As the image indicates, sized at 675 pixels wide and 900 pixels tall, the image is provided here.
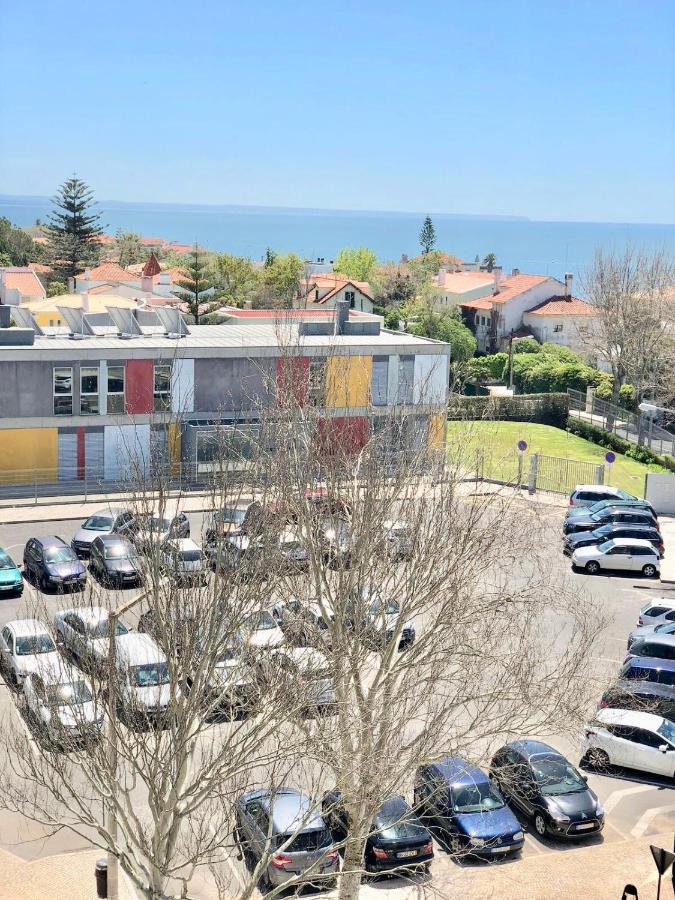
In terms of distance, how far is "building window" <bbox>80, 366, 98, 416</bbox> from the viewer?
4191cm

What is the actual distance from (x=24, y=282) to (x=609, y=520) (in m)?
54.8

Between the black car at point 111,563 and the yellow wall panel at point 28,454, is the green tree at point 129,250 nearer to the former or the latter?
the yellow wall panel at point 28,454

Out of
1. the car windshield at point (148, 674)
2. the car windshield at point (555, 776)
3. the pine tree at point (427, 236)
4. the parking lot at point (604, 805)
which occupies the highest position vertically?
the pine tree at point (427, 236)

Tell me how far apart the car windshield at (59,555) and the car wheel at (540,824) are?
15927 millimetres

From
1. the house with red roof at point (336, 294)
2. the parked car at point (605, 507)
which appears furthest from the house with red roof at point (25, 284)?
the parked car at point (605, 507)

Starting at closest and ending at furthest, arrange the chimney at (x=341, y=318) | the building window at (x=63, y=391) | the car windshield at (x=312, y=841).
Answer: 1. the car windshield at (x=312, y=841)
2. the building window at (x=63, y=391)
3. the chimney at (x=341, y=318)

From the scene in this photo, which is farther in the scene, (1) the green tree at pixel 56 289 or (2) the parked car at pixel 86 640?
(1) the green tree at pixel 56 289

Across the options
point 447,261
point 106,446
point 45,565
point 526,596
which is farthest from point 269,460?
point 447,261

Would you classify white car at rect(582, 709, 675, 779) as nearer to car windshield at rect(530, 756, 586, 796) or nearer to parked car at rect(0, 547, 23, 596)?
car windshield at rect(530, 756, 586, 796)

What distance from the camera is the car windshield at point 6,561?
3061 centimetres

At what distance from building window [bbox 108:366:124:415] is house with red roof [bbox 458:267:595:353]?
1739 inches

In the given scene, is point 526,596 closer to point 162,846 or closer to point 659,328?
point 162,846

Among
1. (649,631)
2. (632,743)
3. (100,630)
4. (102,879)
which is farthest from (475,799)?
(649,631)

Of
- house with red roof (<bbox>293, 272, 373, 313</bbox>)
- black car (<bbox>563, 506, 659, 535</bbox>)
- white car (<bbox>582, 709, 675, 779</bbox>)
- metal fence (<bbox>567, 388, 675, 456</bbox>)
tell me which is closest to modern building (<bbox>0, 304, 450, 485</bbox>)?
black car (<bbox>563, 506, 659, 535</bbox>)
